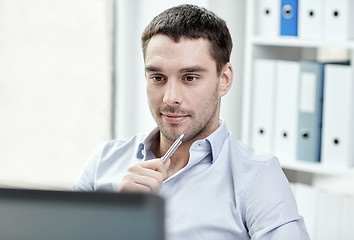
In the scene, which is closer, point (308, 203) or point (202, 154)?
point (202, 154)

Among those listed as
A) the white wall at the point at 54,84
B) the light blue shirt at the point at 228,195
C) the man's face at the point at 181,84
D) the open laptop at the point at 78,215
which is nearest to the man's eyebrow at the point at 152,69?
the man's face at the point at 181,84

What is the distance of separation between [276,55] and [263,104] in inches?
10.7

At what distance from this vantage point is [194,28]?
1.51 metres

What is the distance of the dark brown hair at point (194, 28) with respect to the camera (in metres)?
1.50

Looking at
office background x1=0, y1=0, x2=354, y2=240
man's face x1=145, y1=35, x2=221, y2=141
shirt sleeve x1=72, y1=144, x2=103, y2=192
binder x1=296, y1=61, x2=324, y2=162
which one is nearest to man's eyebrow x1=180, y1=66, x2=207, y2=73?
man's face x1=145, y1=35, x2=221, y2=141

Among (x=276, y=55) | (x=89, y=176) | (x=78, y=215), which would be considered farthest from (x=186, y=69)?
(x=276, y=55)

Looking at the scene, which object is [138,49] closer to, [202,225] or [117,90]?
[117,90]

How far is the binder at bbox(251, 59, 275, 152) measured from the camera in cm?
230

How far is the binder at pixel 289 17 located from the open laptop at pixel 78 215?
185 cm

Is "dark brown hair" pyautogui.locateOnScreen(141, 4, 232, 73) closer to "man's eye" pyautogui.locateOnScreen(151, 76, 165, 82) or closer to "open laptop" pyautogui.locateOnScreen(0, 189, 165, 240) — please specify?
"man's eye" pyautogui.locateOnScreen(151, 76, 165, 82)

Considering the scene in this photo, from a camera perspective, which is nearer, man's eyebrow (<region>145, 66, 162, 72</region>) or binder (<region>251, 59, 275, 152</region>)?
man's eyebrow (<region>145, 66, 162, 72</region>)

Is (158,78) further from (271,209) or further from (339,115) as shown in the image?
(339,115)

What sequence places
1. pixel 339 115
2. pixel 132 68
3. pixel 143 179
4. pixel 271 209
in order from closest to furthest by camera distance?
1. pixel 143 179
2. pixel 271 209
3. pixel 339 115
4. pixel 132 68

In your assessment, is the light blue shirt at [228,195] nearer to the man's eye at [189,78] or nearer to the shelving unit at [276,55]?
the man's eye at [189,78]
